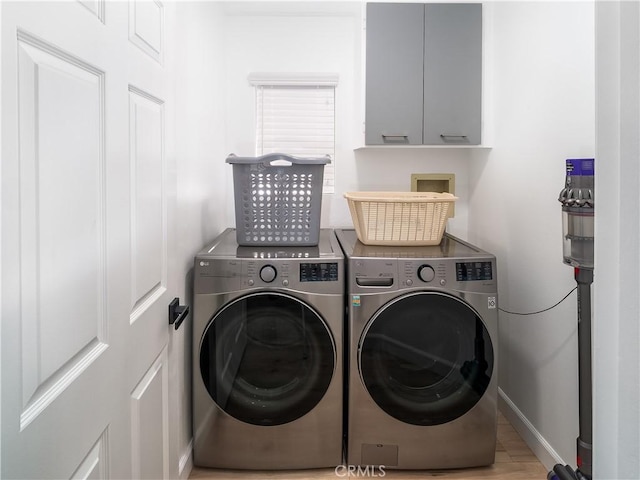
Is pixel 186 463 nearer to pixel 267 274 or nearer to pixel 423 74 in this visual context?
pixel 267 274

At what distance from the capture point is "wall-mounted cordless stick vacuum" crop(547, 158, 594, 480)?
1451mm

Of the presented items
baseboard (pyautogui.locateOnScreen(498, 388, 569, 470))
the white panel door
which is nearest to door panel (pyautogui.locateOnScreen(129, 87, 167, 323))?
the white panel door

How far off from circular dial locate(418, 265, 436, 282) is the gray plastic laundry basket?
1.79 ft

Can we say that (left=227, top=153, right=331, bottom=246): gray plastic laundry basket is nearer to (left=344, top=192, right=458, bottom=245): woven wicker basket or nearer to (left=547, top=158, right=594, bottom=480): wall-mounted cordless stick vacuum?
(left=344, top=192, right=458, bottom=245): woven wicker basket

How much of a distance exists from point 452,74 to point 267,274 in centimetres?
152

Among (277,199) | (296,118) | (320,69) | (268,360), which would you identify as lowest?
(268,360)

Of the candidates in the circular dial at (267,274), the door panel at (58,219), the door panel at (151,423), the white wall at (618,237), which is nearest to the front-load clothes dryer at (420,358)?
the circular dial at (267,274)

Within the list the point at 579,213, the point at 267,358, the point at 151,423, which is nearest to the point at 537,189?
the point at 579,213

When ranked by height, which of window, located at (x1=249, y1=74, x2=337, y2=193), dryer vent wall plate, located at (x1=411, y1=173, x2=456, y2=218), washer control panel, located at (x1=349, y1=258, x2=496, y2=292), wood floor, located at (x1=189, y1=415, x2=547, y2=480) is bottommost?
wood floor, located at (x1=189, y1=415, x2=547, y2=480)

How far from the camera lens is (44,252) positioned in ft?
2.10

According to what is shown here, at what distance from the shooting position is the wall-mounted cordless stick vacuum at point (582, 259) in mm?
1451

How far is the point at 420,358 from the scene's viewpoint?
73.7 inches

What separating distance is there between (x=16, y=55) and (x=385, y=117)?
204cm

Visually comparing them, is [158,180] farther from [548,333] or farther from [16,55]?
[548,333]
